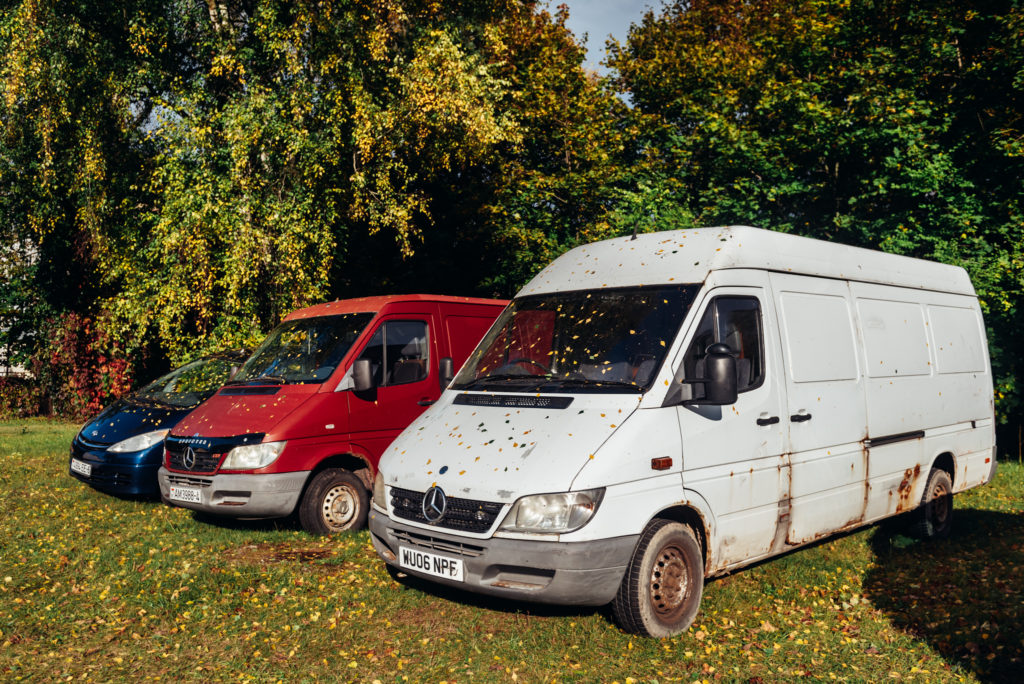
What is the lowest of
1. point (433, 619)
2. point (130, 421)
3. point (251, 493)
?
point (433, 619)

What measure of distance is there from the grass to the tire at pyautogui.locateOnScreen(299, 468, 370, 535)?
0.24m

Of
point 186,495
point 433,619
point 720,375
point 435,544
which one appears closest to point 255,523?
point 186,495

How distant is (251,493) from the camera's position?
24.5 ft

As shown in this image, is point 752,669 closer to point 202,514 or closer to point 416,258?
point 202,514

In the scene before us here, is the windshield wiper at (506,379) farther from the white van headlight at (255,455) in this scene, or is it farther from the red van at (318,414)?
the white van headlight at (255,455)

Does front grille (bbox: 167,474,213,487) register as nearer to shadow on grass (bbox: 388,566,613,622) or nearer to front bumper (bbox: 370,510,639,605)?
shadow on grass (bbox: 388,566,613,622)

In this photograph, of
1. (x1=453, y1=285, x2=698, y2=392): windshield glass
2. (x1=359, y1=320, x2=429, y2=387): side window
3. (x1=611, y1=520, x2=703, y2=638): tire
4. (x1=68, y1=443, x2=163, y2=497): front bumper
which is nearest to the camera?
(x1=611, y1=520, x2=703, y2=638): tire

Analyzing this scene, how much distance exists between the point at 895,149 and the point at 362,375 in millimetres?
9715

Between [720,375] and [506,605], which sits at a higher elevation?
[720,375]

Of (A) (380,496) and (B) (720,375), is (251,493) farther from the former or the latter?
(B) (720,375)

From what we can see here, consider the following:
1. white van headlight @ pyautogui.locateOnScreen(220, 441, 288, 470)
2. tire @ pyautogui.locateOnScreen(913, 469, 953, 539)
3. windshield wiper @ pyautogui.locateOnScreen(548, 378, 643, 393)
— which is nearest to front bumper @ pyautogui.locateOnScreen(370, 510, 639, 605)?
windshield wiper @ pyautogui.locateOnScreen(548, 378, 643, 393)

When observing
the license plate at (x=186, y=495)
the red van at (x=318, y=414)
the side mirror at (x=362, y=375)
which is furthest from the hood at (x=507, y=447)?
the license plate at (x=186, y=495)

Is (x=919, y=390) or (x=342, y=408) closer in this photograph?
(x=919, y=390)

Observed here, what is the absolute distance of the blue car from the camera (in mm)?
9211
